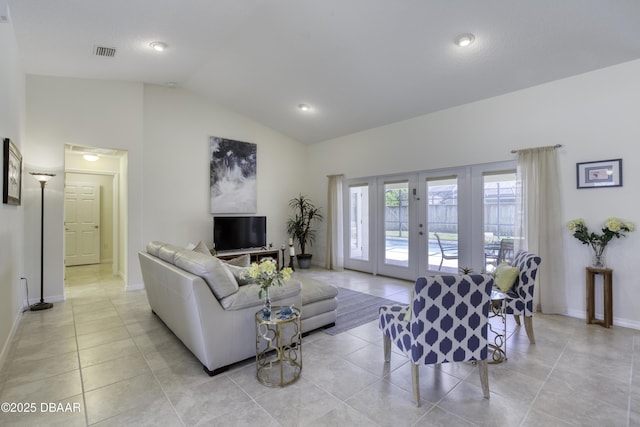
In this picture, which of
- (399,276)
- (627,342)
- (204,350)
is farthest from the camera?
(399,276)

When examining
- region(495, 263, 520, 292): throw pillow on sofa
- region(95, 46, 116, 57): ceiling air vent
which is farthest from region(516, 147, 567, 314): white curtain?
region(95, 46, 116, 57): ceiling air vent

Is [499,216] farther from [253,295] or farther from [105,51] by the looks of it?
[105,51]

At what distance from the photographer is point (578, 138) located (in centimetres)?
375

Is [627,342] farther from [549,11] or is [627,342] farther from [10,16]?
[10,16]

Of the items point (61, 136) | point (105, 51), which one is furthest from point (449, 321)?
point (61, 136)

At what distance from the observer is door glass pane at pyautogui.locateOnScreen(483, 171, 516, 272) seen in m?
4.40

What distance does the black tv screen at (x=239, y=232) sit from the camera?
229 inches

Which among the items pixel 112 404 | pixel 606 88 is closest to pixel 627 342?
pixel 606 88

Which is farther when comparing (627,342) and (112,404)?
(627,342)

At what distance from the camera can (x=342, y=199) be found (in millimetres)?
6762

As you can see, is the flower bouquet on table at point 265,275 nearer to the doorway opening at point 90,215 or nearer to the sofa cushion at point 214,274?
the sofa cushion at point 214,274

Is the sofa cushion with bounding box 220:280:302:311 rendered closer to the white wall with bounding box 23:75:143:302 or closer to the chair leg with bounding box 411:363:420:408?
the chair leg with bounding box 411:363:420:408

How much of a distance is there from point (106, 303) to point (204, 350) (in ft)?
9.67

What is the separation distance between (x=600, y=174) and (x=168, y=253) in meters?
4.87
